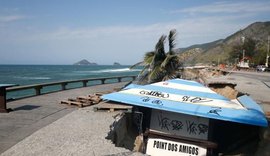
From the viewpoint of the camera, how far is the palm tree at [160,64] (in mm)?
16172

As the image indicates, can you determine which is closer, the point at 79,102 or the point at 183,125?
the point at 183,125

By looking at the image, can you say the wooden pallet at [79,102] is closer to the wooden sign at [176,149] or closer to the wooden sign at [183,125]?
the wooden sign at [183,125]

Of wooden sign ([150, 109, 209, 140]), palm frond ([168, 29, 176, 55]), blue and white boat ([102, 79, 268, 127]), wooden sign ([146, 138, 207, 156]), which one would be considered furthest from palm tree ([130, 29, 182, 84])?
wooden sign ([146, 138, 207, 156])

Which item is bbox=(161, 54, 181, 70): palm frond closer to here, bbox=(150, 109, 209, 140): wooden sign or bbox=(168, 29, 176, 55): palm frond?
bbox=(168, 29, 176, 55): palm frond

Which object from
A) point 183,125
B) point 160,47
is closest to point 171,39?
point 160,47

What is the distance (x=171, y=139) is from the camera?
8.76 meters

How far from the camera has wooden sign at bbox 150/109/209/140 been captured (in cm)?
882

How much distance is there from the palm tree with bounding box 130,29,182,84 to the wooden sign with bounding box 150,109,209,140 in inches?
268

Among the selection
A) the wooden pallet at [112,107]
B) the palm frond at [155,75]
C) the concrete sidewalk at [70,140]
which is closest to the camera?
the concrete sidewalk at [70,140]

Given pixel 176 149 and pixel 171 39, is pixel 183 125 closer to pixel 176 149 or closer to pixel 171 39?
pixel 176 149

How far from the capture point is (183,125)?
351 inches

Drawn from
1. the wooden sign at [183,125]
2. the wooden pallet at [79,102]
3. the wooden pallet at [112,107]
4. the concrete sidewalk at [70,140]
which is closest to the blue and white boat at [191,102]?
the wooden sign at [183,125]

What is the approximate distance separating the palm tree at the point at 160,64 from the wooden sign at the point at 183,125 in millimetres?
6816

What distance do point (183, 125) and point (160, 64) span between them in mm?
7877
